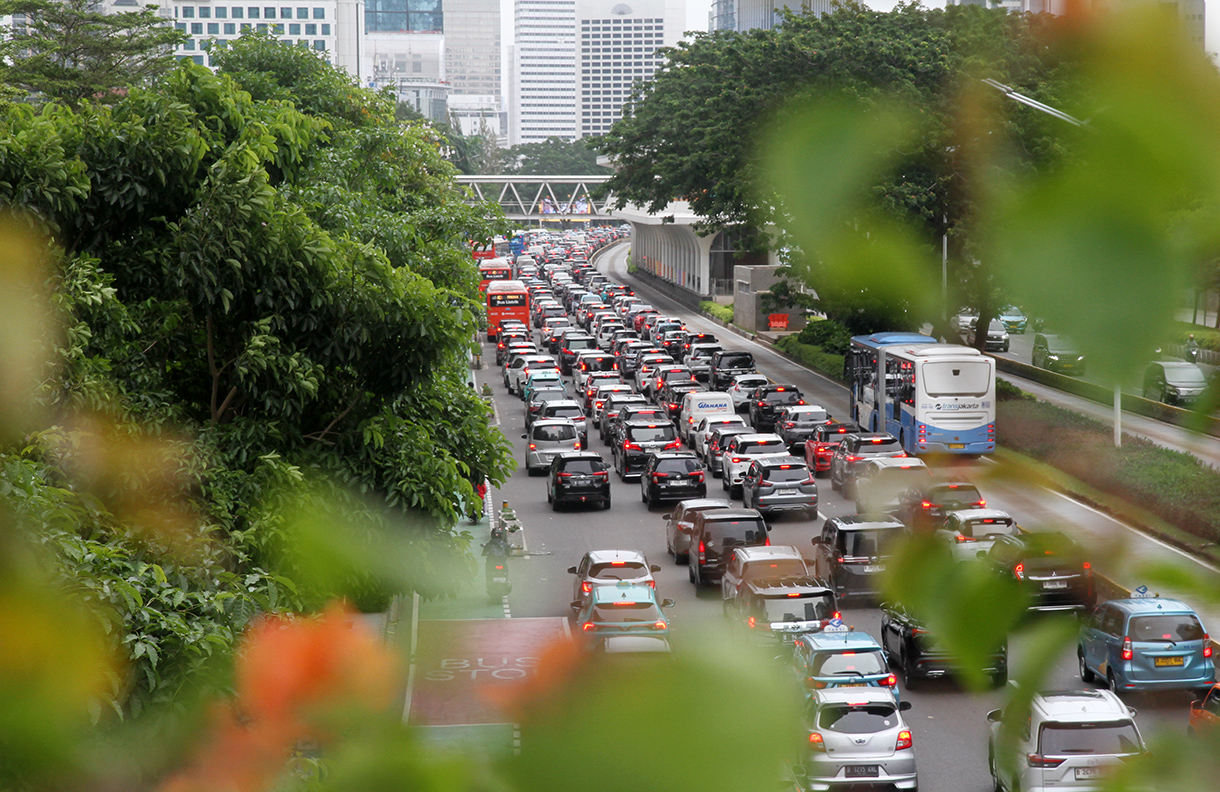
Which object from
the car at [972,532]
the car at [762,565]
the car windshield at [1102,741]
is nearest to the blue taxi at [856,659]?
the car at [762,565]

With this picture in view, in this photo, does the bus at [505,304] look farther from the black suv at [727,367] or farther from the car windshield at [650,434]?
the car windshield at [650,434]

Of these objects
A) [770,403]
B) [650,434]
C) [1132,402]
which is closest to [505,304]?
[770,403]

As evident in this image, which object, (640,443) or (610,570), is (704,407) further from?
(610,570)

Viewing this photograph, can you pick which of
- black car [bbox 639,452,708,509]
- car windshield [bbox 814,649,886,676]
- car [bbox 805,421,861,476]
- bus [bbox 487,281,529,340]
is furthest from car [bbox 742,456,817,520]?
bus [bbox 487,281,529,340]

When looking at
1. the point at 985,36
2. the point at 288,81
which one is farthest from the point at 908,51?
the point at 288,81

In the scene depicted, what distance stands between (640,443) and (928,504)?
94.3 feet

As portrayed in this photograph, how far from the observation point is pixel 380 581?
4.48ft

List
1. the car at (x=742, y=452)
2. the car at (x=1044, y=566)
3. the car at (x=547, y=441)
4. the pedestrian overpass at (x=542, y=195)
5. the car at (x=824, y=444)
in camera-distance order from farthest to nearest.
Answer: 1. the pedestrian overpass at (x=542, y=195)
2. the car at (x=547, y=441)
3. the car at (x=824, y=444)
4. the car at (x=742, y=452)
5. the car at (x=1044, y=566)

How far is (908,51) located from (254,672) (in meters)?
1.12

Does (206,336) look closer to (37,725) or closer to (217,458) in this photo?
(217,458)

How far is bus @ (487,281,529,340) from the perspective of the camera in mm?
58344

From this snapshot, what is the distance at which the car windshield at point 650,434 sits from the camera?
100ft

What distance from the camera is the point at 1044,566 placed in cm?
120

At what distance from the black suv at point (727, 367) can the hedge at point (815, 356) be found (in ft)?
9.97
